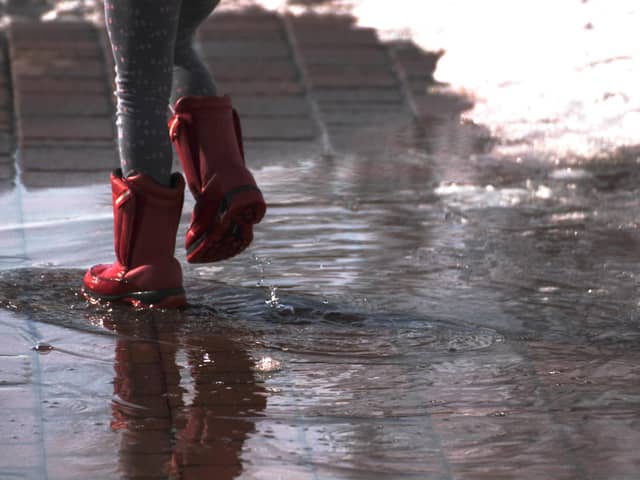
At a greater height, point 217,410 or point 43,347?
point 217,410

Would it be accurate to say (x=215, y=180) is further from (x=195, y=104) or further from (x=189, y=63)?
(x=189, y=63)

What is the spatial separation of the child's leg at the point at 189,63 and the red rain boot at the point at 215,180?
5 cm

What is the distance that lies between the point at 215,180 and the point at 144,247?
0.22m

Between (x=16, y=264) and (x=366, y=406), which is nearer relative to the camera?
(x=366, y=406)

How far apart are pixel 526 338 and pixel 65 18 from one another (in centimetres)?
389

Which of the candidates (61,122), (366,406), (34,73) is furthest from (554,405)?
(34,73)

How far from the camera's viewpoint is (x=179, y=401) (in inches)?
92.2

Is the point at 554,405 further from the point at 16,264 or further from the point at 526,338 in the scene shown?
the point at 16,264

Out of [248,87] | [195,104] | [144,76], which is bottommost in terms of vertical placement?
[248,87]

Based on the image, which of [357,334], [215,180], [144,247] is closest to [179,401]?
[357,334]

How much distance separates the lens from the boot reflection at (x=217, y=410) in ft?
6.78

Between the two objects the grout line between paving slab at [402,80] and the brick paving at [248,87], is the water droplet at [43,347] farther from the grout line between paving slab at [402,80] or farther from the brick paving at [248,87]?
the grout line between paving slab at [402,80]

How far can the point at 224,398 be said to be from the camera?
2363 mm

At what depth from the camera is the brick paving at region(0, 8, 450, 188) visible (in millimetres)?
4492
